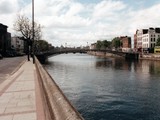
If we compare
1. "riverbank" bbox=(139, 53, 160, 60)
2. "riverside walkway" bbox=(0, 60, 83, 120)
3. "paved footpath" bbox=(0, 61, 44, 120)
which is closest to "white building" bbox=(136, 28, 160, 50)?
"riverbank" bbox=(139, 53, 160, 60)

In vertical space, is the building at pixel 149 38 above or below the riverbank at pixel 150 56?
above

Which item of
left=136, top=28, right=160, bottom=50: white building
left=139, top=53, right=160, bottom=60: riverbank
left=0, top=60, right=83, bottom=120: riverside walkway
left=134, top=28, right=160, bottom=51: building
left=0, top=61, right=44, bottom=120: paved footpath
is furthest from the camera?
left=136, top=28, right=160, bottom=50: white building

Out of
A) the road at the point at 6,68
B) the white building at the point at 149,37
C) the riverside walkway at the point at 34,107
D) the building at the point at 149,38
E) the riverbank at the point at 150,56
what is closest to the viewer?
the riverside walkway at the point at 34,107

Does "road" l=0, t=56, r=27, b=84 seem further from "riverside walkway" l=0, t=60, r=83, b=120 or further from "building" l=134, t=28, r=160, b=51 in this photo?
"building" l=134, t=28, r=160, b=51

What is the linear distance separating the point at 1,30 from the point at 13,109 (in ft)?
427

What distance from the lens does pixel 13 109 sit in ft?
41.9

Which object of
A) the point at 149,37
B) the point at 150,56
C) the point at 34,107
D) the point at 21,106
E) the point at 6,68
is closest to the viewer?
the point at 34,107

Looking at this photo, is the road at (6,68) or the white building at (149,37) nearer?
the road at (6,68)

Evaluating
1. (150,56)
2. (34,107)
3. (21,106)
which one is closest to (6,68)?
(21,106)

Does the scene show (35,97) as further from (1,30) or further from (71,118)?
(1,30)

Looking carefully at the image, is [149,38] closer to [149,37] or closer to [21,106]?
[149,37]

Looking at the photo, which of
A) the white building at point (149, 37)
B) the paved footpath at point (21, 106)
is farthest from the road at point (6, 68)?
the white building at point (149, 37)

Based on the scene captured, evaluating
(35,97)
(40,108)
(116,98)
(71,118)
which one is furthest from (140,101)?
(71,118)

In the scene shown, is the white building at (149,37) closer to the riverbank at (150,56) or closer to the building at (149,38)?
the building at (149,38)
